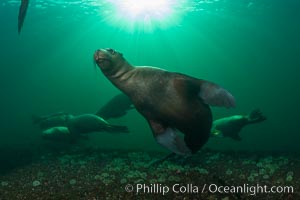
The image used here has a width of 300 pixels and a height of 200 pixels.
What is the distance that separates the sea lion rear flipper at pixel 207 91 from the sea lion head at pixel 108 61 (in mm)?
839

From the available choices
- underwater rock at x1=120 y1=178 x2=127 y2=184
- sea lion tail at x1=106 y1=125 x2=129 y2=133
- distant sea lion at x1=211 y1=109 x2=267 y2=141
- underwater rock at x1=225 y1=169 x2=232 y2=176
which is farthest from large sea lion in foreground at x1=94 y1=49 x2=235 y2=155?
distant sea lion at x1=211 y1=109 x2=267 y2=141

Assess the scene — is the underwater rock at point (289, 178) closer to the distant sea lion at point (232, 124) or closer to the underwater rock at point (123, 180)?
the underwater rock at point (123, 180)

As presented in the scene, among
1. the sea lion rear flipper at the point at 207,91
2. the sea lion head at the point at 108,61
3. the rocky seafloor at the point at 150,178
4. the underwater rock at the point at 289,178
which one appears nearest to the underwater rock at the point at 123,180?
A: the rocky seafloor at the point at 150,178

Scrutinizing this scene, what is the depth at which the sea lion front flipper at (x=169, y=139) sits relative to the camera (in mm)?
4086

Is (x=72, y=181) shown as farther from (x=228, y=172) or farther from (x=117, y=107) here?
(x=117, y=107)

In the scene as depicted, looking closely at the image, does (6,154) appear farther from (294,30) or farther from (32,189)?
(294,30)

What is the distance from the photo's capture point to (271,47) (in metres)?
57.2

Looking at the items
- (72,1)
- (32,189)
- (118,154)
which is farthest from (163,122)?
(72,1)

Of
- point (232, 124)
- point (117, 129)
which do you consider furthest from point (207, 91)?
point (232, 124)

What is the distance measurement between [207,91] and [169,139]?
856 millimetres

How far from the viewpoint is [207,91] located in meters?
3.83

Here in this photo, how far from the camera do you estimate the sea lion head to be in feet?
13.1

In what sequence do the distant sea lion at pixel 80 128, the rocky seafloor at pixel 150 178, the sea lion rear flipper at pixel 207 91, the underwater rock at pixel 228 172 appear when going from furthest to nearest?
the distant sea lion at pixel 80 128, the underwater rock at pixel 228 172, the rocky seafloor at pixel 150 178, the sea lion rear flipper at pixel 207 91

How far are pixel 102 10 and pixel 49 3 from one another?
5919 millimetres
